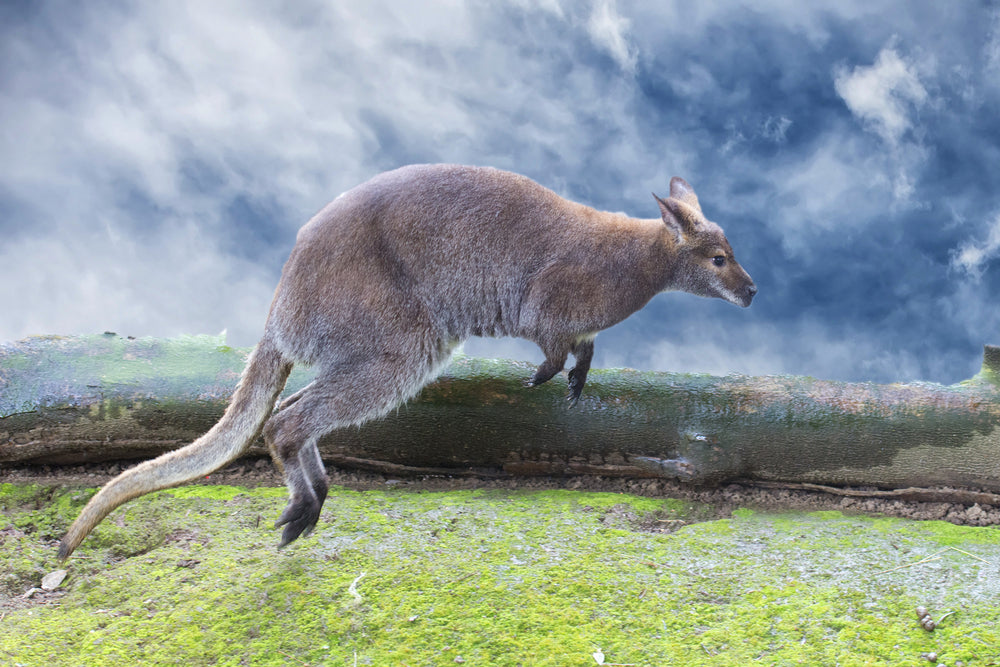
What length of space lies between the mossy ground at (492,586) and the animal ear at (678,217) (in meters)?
1.98

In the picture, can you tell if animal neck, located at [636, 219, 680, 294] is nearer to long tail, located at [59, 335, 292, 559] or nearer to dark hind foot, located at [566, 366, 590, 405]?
dark hind foot, located at [566, 366, 590, 405]

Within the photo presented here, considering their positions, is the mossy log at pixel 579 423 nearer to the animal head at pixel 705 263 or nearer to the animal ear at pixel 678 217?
the animal head at pixel 705 263

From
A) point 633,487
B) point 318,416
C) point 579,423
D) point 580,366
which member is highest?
point 580,366

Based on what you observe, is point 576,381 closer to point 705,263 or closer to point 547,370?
point 547,370

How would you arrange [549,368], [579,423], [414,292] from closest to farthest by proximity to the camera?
1. [414,292]
2. [549,368]
3. [579,423]

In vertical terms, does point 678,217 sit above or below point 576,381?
above

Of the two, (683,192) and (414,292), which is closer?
(414,292)

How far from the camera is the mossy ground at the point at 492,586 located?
3717 mm

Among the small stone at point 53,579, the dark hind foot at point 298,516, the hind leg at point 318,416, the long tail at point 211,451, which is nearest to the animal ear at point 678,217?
Result: the hind leg at point 318,416

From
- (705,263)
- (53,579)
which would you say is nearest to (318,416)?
(53,579)

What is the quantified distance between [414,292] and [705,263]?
6.73ft

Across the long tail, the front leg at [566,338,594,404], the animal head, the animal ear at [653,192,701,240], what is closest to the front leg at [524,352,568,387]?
the front leg at [566,338,594,404]

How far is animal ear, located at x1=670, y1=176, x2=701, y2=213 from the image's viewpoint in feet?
18.5

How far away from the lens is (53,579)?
4.55 m
